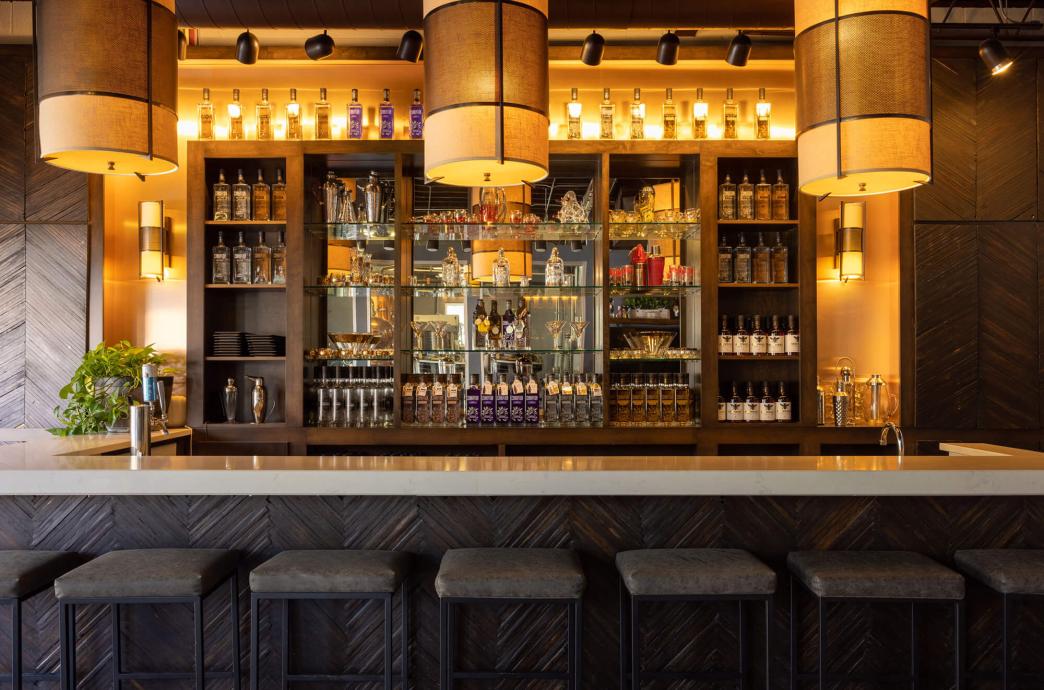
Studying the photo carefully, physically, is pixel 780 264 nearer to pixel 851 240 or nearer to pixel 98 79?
pixel 851 240

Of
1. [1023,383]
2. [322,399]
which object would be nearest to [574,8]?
[322,399]

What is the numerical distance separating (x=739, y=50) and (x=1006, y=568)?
11.1 ft

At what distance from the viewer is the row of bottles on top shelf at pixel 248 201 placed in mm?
5137

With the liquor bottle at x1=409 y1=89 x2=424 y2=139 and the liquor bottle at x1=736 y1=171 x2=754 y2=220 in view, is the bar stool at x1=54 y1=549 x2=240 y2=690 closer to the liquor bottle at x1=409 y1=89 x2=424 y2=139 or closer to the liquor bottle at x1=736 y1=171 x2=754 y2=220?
the liquor bottle at x1=409 y1=89 x2=424 y2=139

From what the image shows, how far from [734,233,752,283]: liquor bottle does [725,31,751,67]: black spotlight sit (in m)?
1.15

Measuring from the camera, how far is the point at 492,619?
9.41 feet

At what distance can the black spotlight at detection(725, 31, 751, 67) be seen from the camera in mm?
4746

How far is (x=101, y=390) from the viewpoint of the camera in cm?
422

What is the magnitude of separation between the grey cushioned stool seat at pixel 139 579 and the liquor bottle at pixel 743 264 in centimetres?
377

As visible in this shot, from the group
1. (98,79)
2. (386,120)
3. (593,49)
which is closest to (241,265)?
(386,120)

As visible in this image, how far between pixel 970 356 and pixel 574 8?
332 cm

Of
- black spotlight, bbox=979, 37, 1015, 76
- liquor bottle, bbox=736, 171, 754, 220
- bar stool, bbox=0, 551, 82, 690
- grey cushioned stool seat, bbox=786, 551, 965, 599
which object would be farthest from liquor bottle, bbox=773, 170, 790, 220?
bar stool, bbox=0, 551, 82, 690

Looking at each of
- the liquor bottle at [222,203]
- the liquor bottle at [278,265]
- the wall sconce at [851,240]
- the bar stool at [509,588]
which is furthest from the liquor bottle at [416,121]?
the bar stool at [509,588]

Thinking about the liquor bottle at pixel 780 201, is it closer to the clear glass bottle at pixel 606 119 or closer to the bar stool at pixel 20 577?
the clear glass bottle at pixel 606 119
